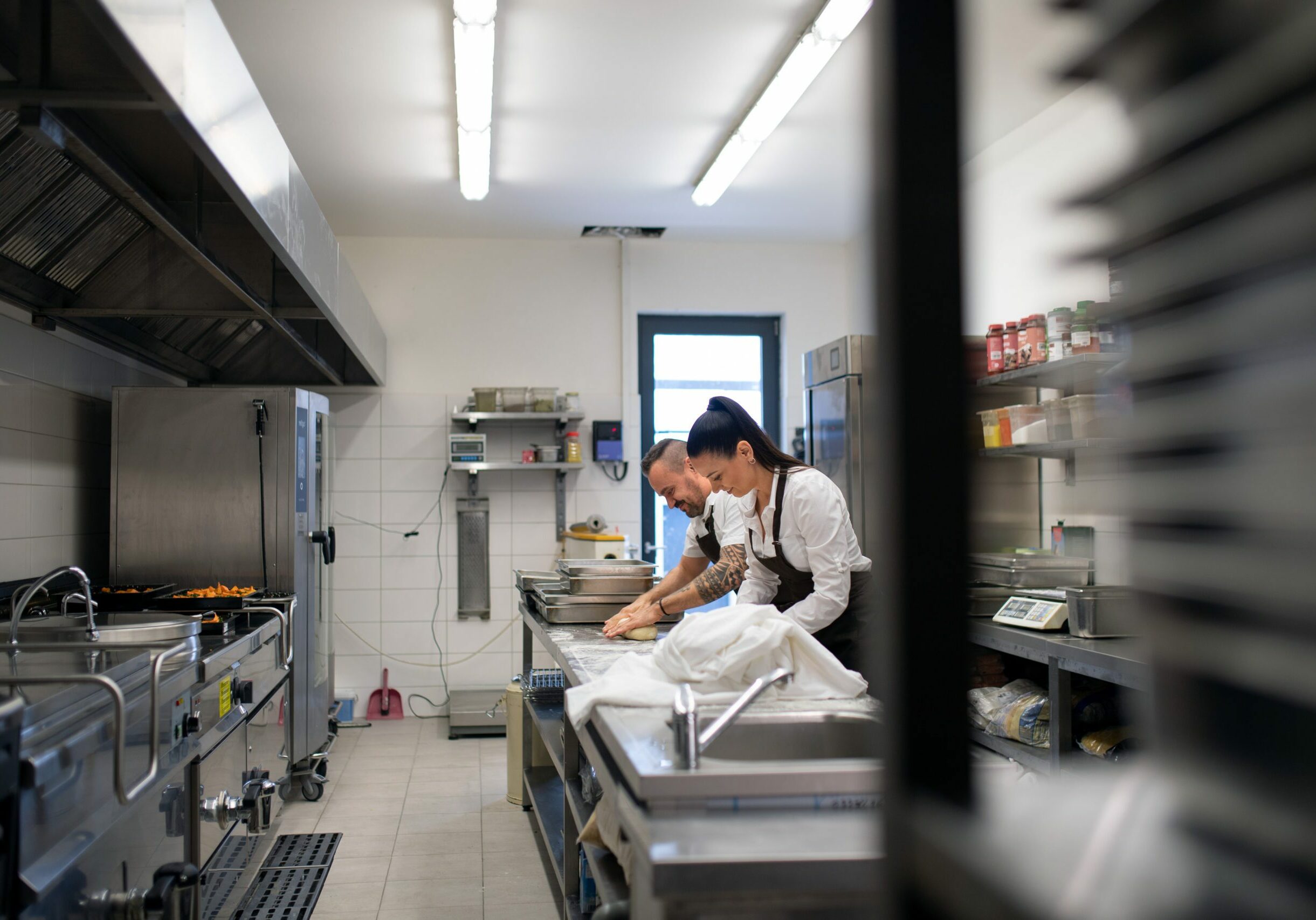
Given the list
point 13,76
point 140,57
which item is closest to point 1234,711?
point 140,57

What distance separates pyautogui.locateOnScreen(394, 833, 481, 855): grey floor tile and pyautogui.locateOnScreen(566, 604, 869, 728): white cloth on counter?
2.01m

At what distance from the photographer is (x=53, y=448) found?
348cm

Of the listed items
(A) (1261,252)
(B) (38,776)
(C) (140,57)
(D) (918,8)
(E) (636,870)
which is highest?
(C) (140,57)

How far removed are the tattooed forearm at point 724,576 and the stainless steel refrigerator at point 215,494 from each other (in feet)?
6.36

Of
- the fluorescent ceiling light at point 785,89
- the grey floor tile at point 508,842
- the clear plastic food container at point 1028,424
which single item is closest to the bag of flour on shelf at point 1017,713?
the clear plastic food container at point 1028,424

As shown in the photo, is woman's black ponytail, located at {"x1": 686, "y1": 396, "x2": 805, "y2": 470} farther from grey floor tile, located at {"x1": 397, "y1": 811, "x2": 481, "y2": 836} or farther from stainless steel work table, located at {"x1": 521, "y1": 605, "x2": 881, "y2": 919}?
grey floor tile, located at {"x1": 397, "y1": 811, "x2": 481, "y2": 836}

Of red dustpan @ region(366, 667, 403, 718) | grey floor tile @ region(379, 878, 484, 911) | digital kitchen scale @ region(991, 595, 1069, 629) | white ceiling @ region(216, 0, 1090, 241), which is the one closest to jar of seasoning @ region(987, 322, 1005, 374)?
digital kitchen scale @ region(991, 595, 1069, 629)

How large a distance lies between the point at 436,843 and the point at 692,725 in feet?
8.75

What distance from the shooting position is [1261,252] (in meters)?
0.33

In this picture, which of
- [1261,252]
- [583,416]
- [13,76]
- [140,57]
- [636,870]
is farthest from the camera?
[583,416]

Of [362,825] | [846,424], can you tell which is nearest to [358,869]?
[362,825]

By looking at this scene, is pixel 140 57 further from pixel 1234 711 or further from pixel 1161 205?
pixel 1234 711

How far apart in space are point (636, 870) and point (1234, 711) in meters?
1.18

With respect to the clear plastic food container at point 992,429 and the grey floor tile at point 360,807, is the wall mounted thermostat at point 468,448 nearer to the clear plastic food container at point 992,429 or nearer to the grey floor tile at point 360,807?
the grey floor tile at point 360,807
